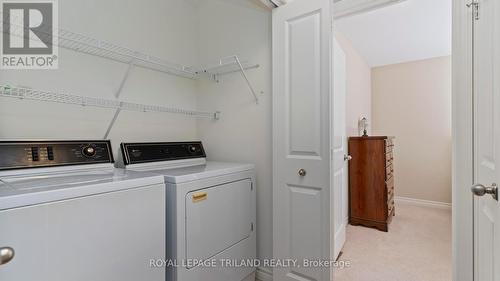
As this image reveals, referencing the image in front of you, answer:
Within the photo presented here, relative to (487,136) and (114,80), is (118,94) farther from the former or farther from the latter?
(487,136)

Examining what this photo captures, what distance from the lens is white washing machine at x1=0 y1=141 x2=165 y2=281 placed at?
797 mm

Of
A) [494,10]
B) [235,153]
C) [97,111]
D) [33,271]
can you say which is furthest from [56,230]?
[494,10]

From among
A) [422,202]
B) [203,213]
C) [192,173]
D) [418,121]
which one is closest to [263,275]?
[203,213]

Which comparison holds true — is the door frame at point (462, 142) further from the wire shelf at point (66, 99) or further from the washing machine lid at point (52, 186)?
the wire shelf at point (66, 99)

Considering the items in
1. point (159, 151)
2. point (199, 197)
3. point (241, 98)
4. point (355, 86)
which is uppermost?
point (355, 86)

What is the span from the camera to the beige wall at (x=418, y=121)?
3.78 m

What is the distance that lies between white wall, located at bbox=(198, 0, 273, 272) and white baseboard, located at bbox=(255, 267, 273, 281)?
0.39 ft

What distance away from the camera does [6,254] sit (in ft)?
2.35

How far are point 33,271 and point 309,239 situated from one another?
1.41 metres

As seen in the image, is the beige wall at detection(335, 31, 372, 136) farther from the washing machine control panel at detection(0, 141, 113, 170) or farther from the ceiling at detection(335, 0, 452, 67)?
the washing machine control panel at detection(0, 141, 113, 170)

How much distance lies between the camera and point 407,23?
2791 mm

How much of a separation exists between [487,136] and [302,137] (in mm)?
909

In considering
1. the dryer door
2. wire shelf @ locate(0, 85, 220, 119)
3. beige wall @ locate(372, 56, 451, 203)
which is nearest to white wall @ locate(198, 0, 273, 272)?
the dryer door

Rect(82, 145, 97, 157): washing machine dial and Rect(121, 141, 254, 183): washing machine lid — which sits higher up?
Rect(82, 145, 97, 157): washing machine dial
